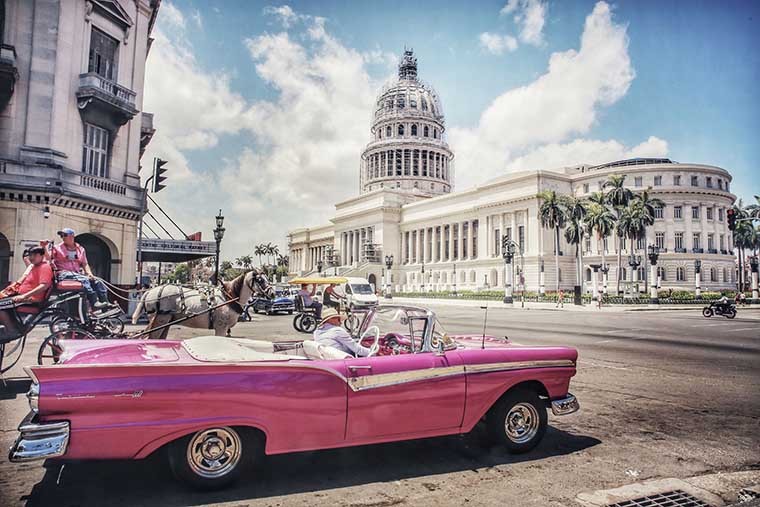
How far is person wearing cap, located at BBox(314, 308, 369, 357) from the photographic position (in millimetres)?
5055

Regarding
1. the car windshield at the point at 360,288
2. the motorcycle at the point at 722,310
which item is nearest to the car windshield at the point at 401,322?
the car windshield at the point at 360,288

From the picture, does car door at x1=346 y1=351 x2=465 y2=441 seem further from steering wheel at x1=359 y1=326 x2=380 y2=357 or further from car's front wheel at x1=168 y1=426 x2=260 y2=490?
car's front wheel at x1=168 y1=426 x2=260 y2=490

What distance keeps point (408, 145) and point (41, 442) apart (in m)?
105

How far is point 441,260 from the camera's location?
276 ft

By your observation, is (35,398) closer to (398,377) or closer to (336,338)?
(336,338)

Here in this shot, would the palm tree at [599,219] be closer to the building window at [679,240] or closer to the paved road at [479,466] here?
the building window at [679,240]

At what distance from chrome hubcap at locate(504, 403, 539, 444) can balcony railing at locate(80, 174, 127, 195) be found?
21.5 metres

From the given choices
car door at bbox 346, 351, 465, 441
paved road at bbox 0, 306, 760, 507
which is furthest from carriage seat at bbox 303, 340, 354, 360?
paved road at bbox 0, 306, 760, 507

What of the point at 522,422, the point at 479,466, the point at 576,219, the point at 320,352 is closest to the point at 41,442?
the point at 320,352

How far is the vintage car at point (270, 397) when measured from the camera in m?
3.55

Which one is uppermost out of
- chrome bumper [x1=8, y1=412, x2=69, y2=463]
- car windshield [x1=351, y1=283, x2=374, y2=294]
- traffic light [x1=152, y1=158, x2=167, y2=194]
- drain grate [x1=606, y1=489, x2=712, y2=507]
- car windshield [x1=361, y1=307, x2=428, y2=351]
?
traffic light [x1=152, y1=158, x2=167, y2=194]

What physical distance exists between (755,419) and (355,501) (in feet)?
20.1

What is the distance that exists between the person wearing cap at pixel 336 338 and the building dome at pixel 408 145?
321ft

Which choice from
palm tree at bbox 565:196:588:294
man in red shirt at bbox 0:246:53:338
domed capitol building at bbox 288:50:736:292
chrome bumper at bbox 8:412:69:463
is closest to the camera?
chrome bumper at bbox 8:412:69:463
